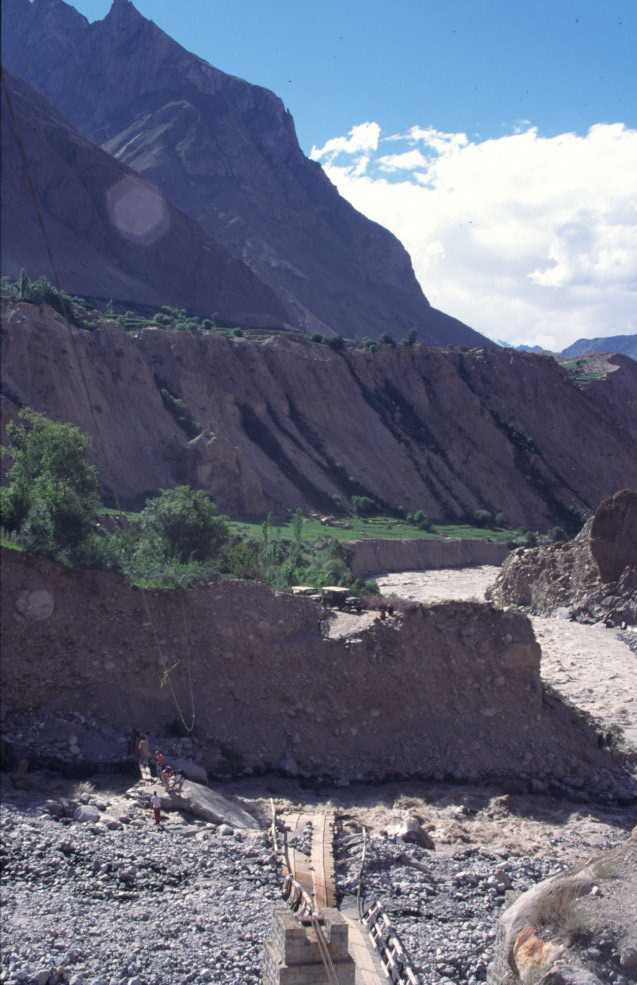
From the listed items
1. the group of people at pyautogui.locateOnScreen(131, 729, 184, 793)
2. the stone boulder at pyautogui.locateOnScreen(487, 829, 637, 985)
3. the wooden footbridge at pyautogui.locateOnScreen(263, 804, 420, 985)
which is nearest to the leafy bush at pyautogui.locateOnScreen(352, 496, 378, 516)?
the group of people at pyautogui.locateOnScreen(131, 729, 184, 793)

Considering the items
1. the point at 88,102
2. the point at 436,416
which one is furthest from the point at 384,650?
the point at 88,102

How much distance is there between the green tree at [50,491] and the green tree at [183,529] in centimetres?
142

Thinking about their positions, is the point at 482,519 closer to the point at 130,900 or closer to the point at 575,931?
the point at 130,900

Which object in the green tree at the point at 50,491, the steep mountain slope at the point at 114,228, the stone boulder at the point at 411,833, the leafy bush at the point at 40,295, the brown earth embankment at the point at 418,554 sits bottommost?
the stone boulder at the point at 411,833

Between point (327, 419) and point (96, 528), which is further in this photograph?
point (327, 419)

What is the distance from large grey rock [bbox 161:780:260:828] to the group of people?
0.57 feet

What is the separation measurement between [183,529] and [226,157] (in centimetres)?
9742

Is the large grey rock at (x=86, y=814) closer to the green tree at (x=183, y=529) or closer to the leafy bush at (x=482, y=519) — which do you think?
the green tree at (x=183, y=529)

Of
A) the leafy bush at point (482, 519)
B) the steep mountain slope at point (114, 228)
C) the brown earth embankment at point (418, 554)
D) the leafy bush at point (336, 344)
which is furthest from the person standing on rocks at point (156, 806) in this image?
the steep mountain slope at point (114, 228)

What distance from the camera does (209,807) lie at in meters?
16.4

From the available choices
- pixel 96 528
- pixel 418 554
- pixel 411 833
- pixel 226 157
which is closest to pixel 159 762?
pixel 411 833

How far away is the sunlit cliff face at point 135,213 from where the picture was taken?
8438cm

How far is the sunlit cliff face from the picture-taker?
3322 inches

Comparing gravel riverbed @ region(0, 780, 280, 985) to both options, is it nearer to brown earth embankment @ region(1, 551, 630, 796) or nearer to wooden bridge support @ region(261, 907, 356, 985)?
wooden bridge support @ region(261, 907, 356, 985)
